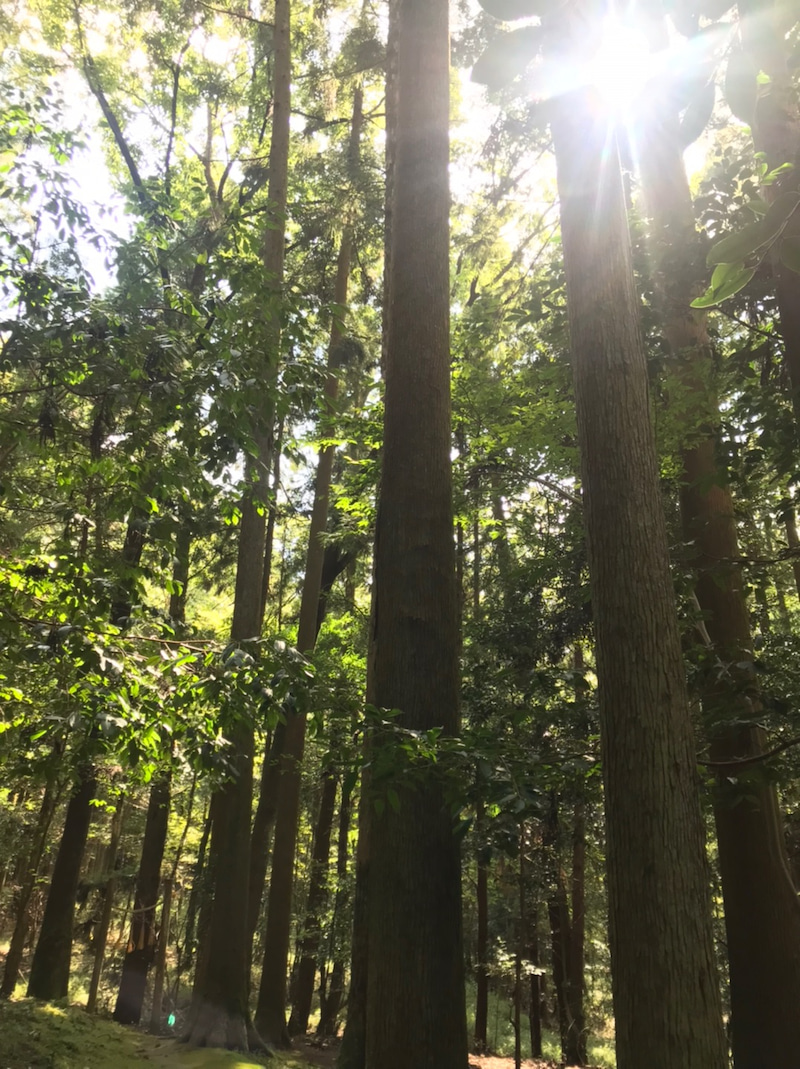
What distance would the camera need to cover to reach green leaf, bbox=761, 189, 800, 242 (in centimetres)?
96

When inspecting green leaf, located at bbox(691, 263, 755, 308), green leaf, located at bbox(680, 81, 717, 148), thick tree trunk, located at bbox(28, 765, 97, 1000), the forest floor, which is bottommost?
the forest floor

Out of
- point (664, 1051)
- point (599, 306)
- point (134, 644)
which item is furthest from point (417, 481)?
point (664, 1051)

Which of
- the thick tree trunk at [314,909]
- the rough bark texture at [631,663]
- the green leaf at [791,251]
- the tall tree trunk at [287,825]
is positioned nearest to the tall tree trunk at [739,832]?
the rough bark texture at [631,663]

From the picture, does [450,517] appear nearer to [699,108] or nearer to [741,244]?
[699,108]

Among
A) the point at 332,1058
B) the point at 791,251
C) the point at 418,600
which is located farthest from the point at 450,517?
the point at 332,1058

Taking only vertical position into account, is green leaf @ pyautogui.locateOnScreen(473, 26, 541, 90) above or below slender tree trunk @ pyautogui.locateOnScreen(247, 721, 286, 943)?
above

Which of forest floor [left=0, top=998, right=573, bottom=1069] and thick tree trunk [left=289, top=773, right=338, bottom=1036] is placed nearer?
forest floor [left=0, top=998, right=573, bottom=1069]

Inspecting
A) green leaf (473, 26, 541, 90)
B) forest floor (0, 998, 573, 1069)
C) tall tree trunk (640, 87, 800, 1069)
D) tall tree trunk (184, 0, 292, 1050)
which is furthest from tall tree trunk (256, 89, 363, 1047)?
green leaf (473, 26, 541, 90)

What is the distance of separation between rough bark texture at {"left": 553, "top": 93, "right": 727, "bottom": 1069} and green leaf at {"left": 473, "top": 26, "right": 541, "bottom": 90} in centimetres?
20

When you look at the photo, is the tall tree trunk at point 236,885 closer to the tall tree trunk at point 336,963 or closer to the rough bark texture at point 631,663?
the tall tree trunk at point 336,963

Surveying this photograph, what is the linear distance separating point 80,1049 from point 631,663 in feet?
26.8

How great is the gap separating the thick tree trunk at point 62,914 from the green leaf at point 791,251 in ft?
35.1

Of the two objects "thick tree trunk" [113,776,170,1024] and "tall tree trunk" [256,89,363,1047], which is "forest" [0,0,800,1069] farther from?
"thick tree trunk" [113,776,170,1024]

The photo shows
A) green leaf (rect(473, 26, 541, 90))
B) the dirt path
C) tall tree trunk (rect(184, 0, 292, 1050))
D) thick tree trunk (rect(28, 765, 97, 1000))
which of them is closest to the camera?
green leaf (rect(473, 26, 541, 90))
